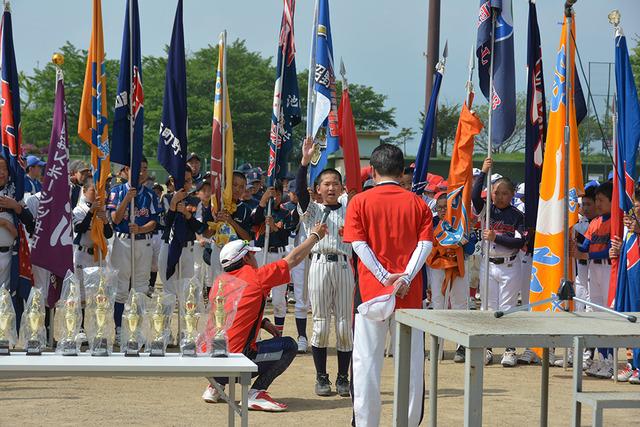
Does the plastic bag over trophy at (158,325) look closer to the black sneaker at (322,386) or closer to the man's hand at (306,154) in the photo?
the man's hand at (306,154)

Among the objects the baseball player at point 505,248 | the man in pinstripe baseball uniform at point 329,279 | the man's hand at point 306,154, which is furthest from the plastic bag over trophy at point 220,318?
the baseball player at point 505,248

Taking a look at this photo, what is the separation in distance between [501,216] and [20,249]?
5554 millimetres

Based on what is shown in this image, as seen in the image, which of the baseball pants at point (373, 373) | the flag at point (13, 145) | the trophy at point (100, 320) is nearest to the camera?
the trophy at point (100, 320)

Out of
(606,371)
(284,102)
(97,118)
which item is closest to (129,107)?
(97,118)

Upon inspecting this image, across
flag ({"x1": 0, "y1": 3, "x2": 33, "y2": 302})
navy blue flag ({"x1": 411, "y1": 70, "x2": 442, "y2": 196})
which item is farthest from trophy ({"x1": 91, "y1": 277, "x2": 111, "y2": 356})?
navy blue flag ({"x1": 411, "y1": 70, "x2": 442, "y2": 196})

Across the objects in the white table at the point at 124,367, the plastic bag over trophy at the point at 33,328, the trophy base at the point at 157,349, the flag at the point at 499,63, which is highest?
the flag at the point at 499,63

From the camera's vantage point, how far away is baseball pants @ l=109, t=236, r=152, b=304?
1205 cm

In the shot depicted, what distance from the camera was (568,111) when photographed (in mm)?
9883

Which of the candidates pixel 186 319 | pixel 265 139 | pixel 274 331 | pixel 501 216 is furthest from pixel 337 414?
pixel 265 139

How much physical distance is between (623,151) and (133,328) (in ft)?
20.6

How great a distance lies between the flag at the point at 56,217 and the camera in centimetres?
1103

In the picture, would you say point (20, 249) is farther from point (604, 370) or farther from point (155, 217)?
point (604, 370)

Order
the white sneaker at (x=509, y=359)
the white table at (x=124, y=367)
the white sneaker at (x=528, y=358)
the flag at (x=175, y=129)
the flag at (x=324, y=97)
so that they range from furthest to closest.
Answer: the flag at (x=175, y=129), the white sneaker at (x=528, y=358), the white sneaker at (x=509, y=359), the flag at (x=324, y=97), the white table at (x=124, y=367)

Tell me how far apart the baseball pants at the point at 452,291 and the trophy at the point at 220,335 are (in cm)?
574
